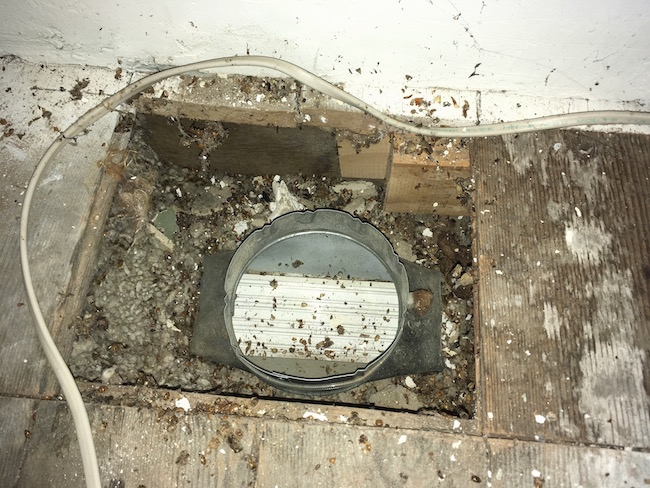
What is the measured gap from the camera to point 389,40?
1.30 m

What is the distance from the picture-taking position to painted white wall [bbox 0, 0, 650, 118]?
1.18 m

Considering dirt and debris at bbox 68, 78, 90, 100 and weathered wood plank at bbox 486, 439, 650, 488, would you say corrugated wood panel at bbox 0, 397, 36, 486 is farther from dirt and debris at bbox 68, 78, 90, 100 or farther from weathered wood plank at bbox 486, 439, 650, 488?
weathered wood plank at bbox 486, 439, 650, 488

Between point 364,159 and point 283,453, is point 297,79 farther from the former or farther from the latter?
point 283,453

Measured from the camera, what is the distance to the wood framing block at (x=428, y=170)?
1.50 meters

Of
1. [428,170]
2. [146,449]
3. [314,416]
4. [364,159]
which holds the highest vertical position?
[364,159]

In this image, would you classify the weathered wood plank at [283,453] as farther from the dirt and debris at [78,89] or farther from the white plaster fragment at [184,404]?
the dirt and debris at [78,89]

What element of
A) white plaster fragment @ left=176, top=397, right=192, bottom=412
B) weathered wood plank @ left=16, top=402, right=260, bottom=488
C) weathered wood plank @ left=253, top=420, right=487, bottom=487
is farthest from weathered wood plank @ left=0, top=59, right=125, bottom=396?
weathered wood plank @ left=253, top=420, right=487, bottom=487

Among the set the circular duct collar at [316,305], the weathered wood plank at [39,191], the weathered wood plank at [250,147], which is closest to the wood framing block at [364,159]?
the weathered wood plank at [250,147]

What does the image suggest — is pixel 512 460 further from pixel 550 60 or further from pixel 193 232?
pixel 193 232

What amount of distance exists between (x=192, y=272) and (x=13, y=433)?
754mm

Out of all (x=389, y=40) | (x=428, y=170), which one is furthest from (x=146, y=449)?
(x=389, y=40)

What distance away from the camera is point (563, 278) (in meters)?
1.32

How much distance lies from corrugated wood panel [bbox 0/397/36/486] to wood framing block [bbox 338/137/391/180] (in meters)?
1.26

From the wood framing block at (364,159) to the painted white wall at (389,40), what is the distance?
0.17 m
